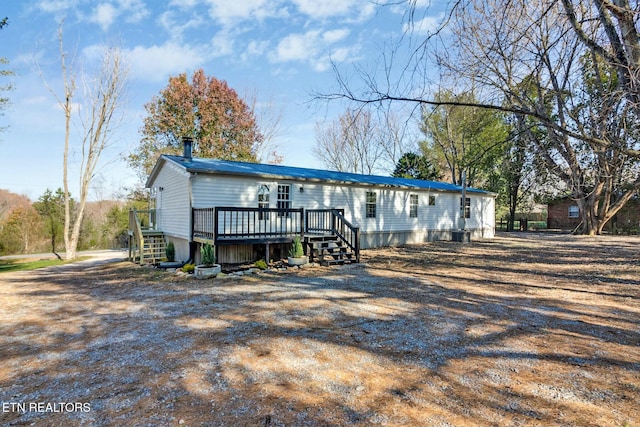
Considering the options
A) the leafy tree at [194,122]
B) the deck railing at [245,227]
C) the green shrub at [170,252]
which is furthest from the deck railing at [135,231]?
the leafy tree at [194,122]

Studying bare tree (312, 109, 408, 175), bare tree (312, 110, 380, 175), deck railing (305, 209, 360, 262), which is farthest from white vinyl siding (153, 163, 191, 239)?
bare tree (312, 110, 380, 175)

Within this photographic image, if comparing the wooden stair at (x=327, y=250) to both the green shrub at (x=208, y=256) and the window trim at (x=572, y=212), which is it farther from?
the window trim at (x=572, y=212)

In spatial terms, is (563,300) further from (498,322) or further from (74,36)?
(74,36)

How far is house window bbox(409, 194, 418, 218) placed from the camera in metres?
17.2

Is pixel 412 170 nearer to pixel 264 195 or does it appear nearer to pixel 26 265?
pixel 264 195

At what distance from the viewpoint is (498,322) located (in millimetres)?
4871

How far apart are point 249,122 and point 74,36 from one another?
12.6 metres

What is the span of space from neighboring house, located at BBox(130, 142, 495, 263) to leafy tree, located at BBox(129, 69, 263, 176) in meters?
10.3

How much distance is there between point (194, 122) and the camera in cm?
2516

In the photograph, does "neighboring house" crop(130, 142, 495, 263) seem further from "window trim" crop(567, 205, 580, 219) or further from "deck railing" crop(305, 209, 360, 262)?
"window trim" crop(567, 205, 580, 219)

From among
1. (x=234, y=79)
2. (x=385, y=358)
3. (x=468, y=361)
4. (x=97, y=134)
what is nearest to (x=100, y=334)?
(x=385, y=358)

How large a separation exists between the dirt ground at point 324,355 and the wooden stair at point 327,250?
313 centimetres

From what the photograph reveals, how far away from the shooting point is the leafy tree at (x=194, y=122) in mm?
24422

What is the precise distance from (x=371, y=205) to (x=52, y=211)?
21038mm
